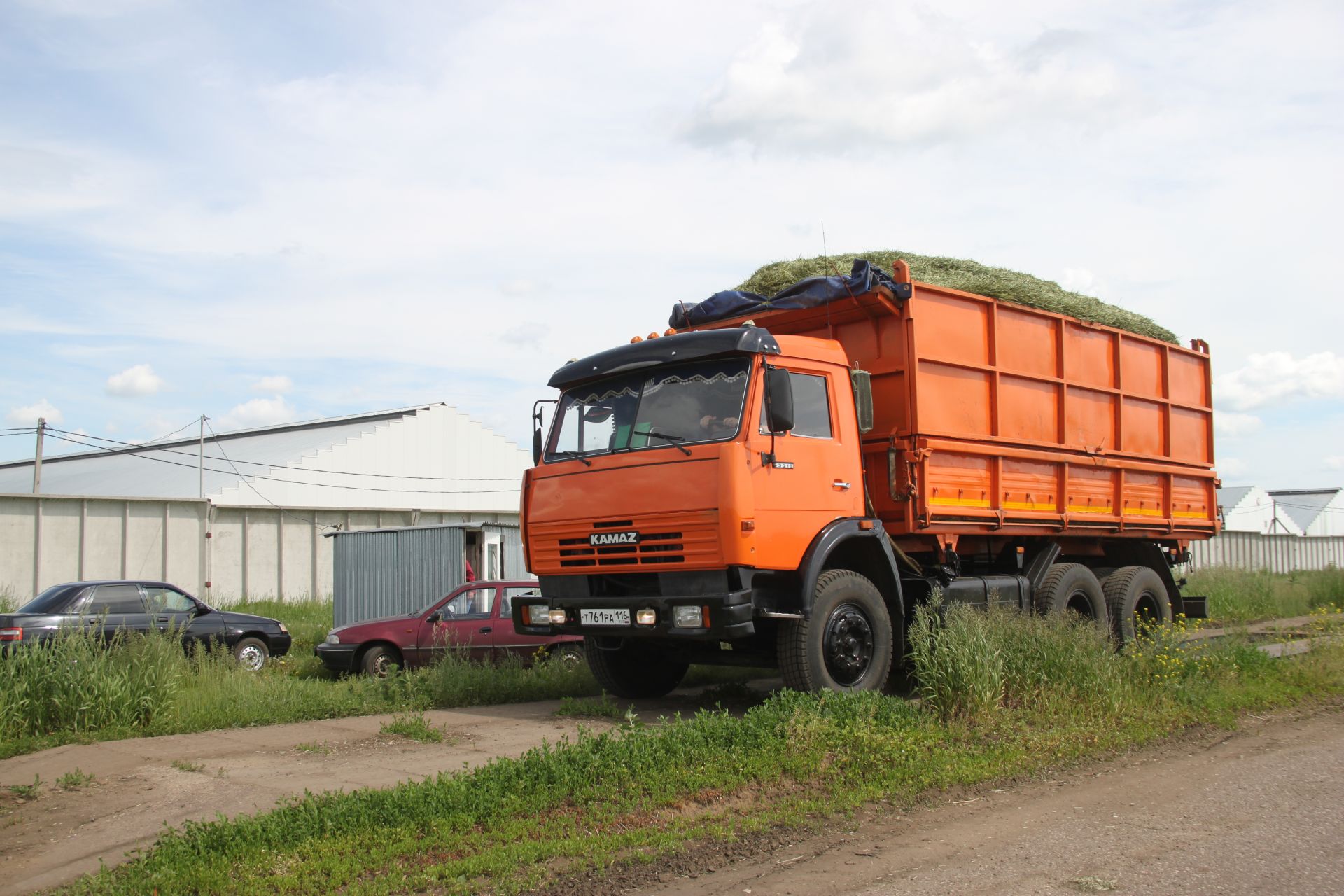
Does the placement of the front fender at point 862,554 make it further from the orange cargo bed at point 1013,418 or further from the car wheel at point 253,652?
the car wheel at point 253,652

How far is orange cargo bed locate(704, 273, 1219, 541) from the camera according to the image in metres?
9.55

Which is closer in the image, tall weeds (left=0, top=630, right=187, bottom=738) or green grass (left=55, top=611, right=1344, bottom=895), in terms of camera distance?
green grass (left=55, top=611, right=1344, bottom=895)

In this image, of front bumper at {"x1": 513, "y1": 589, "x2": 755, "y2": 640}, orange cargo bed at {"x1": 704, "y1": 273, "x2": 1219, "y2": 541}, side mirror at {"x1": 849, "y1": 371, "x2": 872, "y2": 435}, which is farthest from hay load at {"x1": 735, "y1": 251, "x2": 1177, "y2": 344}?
front bumper at {"x1": 513, "y1": 589, "x2": 755, "y2": 640}

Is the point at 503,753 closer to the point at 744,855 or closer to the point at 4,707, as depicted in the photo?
the point at 744,855

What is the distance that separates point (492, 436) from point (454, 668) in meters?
38.5

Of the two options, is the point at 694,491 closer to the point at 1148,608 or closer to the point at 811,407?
the point at 811,407

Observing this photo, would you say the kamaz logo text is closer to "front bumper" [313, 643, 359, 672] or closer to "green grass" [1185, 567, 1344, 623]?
"front bumper" [313, 643, 359, 672]

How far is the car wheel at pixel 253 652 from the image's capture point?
15998 mm

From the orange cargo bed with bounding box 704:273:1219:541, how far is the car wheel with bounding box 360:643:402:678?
20.6 ft

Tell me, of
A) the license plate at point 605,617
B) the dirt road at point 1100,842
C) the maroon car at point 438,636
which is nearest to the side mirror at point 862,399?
the license plate at point 605,617

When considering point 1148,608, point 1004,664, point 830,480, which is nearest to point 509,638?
point 830,480

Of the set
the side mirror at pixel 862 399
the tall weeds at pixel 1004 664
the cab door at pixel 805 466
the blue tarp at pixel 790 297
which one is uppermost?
the blue tarp at pixel 790 297

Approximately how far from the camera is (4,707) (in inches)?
330

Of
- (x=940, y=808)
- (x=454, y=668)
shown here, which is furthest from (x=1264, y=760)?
(x=454, y=668)
